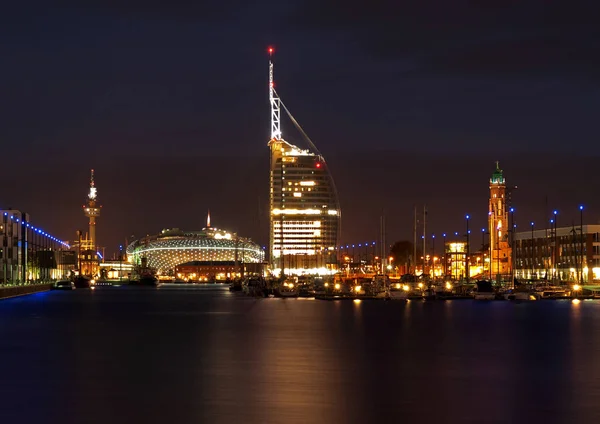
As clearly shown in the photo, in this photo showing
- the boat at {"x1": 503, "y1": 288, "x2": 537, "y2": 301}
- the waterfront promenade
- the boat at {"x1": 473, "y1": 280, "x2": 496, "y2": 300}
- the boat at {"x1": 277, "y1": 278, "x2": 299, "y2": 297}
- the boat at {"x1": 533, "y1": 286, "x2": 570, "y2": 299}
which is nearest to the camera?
the waterfront promenade

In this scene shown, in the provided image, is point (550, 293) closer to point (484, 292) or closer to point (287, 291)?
point (484, 292)

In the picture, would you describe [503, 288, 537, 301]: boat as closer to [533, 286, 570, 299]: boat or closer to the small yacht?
[533, 286, 570, 299]: boat

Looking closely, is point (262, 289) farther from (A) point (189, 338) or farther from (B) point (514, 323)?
(A) point (189, 338)

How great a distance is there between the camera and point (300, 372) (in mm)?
38312

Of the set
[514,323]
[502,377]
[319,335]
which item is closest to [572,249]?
[514,323]

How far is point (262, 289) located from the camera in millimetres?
146625

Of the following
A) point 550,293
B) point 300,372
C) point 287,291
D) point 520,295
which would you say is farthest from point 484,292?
point 300,372

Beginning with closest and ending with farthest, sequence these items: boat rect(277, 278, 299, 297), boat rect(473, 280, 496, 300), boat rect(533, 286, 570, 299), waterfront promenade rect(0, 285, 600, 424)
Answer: waterfront promenade rect(0, 285, 600, 424) < boat rect(533, 286, 570, 299) < boat rect(473, 280, 496, 300) < boat rect(277, 278, 299, 297)

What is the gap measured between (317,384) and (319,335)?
24724 millimetres

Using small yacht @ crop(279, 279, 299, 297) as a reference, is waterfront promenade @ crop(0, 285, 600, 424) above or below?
below

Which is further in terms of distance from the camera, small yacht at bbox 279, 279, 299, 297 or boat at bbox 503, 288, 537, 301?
small yacht at bbox 279, 279, 299, 297

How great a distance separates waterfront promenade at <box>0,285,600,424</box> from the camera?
2852 centimetres

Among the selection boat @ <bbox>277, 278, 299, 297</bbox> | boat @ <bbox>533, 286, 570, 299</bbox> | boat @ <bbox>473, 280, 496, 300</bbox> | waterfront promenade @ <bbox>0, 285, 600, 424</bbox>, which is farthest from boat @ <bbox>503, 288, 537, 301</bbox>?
waterfront promenade @ <bbox>0, 285, 600, 424</bbox>

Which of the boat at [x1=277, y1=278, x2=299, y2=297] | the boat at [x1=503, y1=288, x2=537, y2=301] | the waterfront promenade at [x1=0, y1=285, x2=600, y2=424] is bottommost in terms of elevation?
the waterfront promenade at [x1=0, y1=285, x2=600, y2=424]
